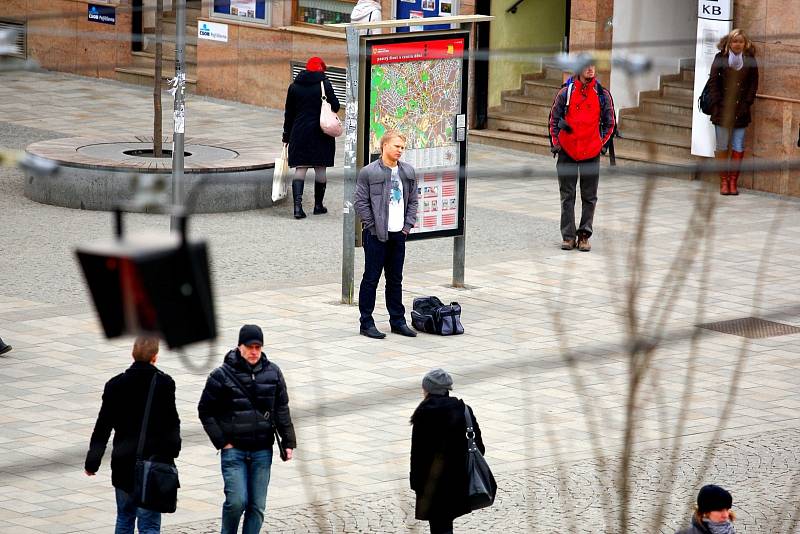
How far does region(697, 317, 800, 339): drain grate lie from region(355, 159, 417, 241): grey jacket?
8.83 ft

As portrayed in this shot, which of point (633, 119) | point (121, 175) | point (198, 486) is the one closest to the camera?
point (198, 486)

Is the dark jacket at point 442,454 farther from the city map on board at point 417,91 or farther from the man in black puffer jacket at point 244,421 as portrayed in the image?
the city map on board at point 417,91

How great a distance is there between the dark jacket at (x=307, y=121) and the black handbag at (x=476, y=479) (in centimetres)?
928

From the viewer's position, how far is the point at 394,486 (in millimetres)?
9422

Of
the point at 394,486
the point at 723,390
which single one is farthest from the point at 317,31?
the point at 394,486

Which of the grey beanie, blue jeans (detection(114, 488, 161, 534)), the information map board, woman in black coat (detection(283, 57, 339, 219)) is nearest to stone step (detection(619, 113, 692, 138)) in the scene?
woman in black coat (detection(283, 57, 339, 219))

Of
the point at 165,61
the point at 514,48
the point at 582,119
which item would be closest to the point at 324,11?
the point at 165,61

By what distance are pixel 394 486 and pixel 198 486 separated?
3.77 ft

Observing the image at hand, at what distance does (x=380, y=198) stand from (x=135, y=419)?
4.73 m

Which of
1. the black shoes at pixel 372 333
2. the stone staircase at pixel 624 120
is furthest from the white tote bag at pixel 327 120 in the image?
the black shoes at pixel 372 333

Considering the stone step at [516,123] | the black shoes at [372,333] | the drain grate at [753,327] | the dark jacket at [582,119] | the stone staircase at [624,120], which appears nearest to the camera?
the black shoes at [372,333]

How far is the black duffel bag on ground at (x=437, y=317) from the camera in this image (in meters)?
12.8

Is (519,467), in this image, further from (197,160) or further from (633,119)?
(633,119)

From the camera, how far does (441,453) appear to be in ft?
26.3
